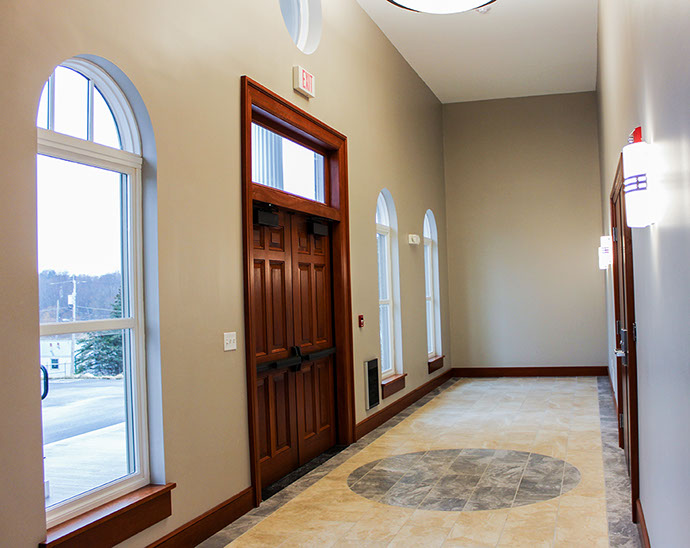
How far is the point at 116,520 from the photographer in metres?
2.94

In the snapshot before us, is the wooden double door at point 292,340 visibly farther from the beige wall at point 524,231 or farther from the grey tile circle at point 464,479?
the beige wall at point 524,231

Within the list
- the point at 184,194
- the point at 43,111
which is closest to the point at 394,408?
the point at 184,194

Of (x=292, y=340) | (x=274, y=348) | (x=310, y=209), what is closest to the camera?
(x=274, y=348)

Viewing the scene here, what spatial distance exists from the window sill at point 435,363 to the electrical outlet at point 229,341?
495 centimetres

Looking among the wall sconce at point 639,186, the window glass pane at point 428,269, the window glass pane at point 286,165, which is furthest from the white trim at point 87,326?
the window glass pane at point 428,269

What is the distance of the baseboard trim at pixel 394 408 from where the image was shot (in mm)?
6148

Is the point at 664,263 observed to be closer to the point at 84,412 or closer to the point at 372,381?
the point at 84,412

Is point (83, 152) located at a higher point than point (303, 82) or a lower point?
lower

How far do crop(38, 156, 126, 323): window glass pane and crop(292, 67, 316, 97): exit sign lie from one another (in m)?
2.09

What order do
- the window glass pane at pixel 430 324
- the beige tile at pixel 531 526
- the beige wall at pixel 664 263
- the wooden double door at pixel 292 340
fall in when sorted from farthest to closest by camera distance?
1. the window glass pane at pixel 430 324
2. the wooden double door at pixel 292 340
3. the beige tile at pixel 531 526
4. the beige wall at pixel 664 263

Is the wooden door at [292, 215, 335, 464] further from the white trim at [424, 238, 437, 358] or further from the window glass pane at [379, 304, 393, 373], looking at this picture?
the white trim at [424, 238, 437, 358]

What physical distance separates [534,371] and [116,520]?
795 centimetres

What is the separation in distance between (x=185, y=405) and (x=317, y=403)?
2.09m

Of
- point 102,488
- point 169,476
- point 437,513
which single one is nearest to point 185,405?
point 169,476
